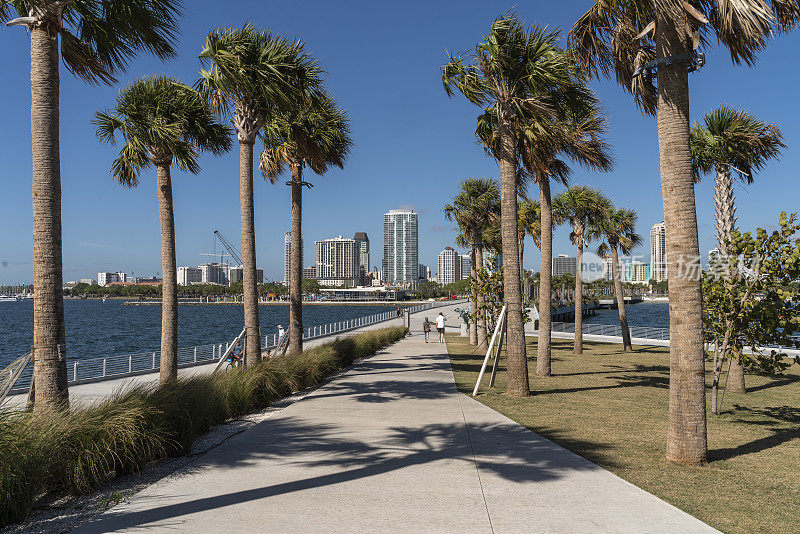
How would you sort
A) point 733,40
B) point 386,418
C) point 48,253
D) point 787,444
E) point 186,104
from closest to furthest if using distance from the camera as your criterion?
point 48,253, point 733,40, point 787,444, point 386,418, point 186,104

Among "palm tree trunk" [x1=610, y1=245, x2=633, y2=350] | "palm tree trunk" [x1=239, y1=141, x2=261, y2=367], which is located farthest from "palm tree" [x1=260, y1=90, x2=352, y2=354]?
"palm tree trunk" [x1=610, y1=245, x2=633, y2=350]

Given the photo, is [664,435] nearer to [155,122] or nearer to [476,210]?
[155,122]

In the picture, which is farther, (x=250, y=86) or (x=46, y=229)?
(x=250, y=86)

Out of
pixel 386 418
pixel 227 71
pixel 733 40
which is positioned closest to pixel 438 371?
pixel 386 418

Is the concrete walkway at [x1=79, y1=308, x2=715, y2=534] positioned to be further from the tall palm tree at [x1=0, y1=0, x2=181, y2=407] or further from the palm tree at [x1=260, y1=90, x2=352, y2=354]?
the palm tree at [x1=260, y1=90, x2=352, y2=354]

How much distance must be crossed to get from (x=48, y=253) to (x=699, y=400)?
9401mm

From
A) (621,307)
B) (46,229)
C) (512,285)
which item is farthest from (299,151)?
(621,307)

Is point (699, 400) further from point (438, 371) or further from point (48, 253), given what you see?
point (438, 371)

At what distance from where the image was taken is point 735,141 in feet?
46.1

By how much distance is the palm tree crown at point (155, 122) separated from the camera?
12.4 m

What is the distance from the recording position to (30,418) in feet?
19.0

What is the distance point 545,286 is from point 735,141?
684cm

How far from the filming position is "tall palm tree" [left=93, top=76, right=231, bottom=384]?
12.4 meters

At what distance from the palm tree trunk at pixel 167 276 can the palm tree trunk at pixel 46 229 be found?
17.5 ft
